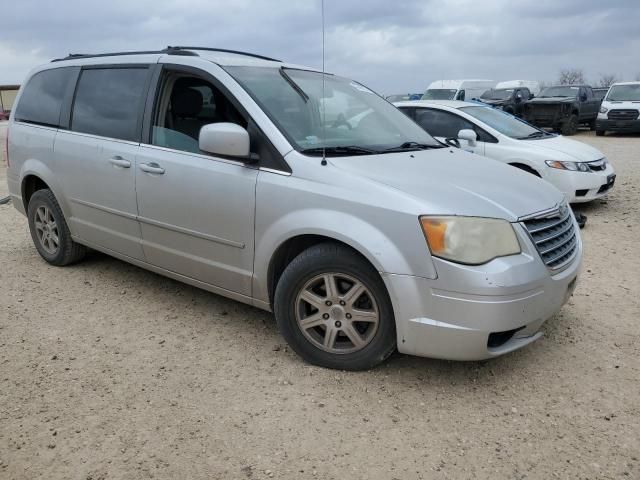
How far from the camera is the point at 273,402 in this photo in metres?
3.05

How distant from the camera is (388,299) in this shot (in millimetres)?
3031

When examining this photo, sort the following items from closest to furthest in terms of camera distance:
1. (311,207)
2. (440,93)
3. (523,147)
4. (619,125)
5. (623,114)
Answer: (311,207), (523,147), (623,114), (619,125), (440,93)

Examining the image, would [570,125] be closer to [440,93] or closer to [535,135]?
[440,93]

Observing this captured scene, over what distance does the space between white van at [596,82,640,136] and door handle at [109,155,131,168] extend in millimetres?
18894

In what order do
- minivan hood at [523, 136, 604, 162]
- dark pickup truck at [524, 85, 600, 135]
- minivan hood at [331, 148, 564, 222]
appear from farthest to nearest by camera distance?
1. dark pickup truck at [524, 85, 600, 135]
2. minivan hood at [523, 136, 604, 162]
3. minivan hood at [331, 148, 564, 222]

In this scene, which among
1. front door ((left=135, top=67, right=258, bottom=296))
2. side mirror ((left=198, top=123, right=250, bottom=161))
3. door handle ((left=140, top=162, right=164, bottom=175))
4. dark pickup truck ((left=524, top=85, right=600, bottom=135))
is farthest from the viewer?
dark pickup truck ((left=524, top=85, right=600, bottom=135))

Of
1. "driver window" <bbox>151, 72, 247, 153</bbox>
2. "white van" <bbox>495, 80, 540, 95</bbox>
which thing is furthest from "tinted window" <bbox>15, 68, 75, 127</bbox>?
"white van" <bbox>495, 80, 540, 95</bbox>

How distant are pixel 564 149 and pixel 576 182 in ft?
1.95

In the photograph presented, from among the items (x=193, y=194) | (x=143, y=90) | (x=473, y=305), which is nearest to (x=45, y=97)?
(x=143, y=90)

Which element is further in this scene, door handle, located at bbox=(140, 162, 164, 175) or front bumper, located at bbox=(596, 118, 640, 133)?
front bumper, located at bbox=(596, 118, 640, 133)

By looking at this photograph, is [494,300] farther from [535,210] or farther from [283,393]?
[283,393]

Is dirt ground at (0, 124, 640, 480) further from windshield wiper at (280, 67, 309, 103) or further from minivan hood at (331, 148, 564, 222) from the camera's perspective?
windshield wiper at (280, 67, 309, 103)

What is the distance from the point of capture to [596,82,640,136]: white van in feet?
62.0

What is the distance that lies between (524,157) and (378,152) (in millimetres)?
4624
